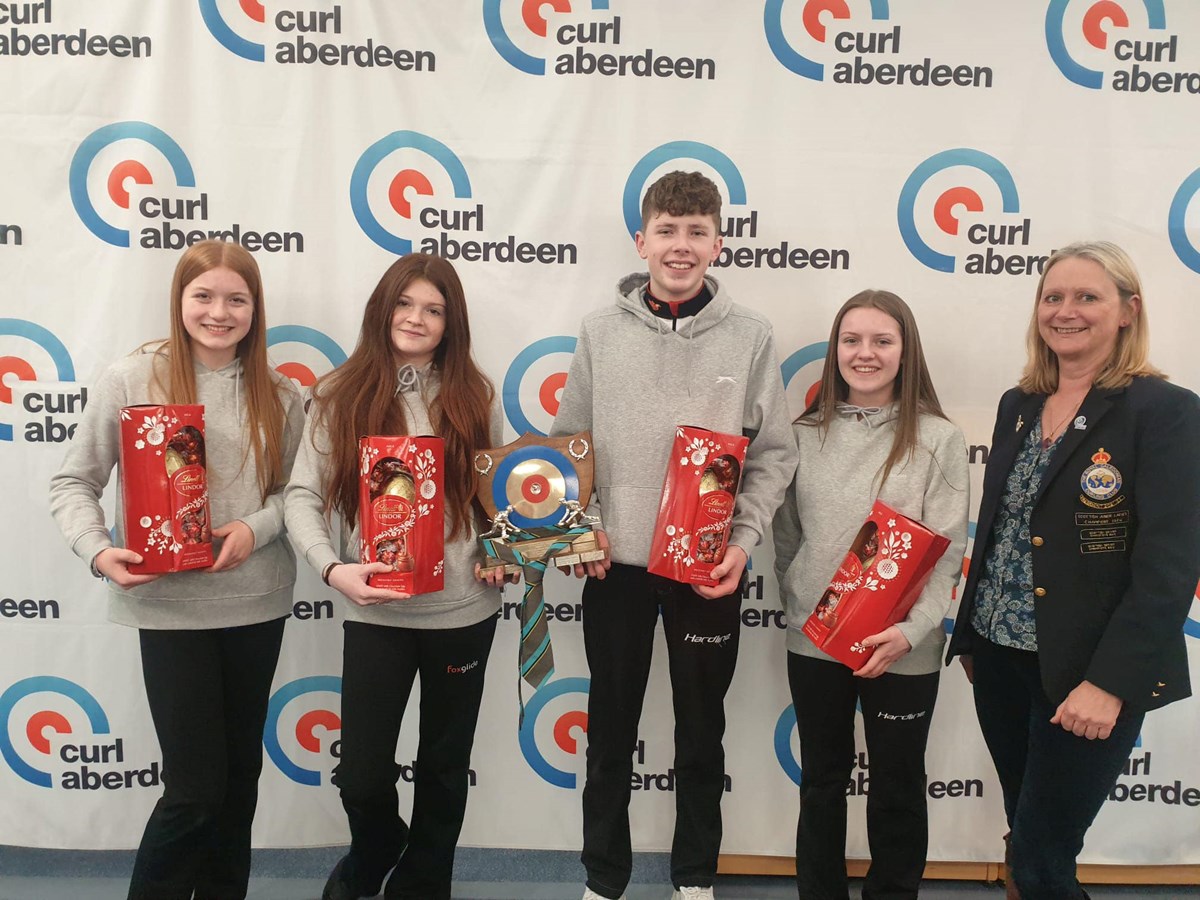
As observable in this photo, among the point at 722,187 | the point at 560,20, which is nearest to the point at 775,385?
the point at 722,187

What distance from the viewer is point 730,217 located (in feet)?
8.26

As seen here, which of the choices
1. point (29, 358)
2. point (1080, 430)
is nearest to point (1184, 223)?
point (1080, 430)

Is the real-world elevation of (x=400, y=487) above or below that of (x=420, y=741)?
above

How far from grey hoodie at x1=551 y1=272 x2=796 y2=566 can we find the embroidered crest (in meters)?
0.68

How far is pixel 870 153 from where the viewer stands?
2.49 m

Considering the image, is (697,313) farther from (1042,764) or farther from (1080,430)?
(1042,764)

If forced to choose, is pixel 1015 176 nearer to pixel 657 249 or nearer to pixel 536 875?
pixel 657 249

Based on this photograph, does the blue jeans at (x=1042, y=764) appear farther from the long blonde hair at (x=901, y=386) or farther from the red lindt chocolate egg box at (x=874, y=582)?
the long blonde hair at (x=901, y=386)

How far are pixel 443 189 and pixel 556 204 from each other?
0.36 meters

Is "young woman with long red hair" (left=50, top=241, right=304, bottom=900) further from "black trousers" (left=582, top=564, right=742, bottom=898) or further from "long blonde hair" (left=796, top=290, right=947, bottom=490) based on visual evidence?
"long blonde hair" (left=796, top=290, right=947, bottom=490)

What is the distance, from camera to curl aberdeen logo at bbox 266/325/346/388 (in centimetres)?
252

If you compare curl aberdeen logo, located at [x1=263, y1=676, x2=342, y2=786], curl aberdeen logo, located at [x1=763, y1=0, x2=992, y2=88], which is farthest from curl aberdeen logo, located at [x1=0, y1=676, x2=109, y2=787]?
curl aberdeen logo, located at [x1=763, y1=0, x2=992, y2=88]

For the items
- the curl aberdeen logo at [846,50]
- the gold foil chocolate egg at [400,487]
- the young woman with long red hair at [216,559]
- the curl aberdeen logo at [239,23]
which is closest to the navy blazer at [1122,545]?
the curl aberdeen logo at [846,50]

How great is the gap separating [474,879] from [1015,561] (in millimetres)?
1925
